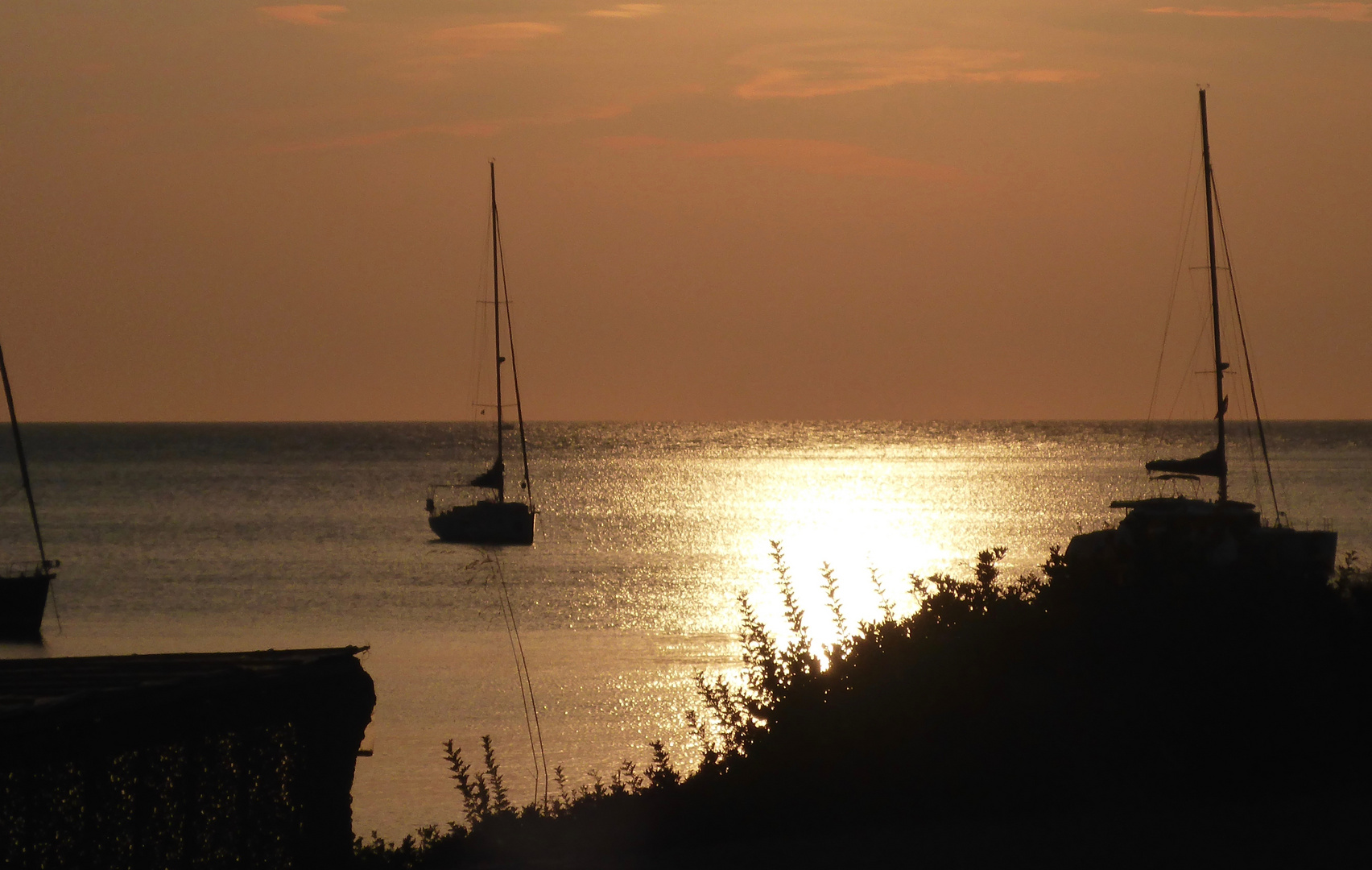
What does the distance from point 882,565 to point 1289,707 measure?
55662 millimetres

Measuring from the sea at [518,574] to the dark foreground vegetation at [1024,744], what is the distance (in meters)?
1.13

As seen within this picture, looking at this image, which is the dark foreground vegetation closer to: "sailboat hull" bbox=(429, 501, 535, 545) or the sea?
the sea

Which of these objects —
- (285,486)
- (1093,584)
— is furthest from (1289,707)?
(285,486)

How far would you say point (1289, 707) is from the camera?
35.1 feet

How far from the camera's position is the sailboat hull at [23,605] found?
37812mm

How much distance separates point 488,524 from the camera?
6475 cm

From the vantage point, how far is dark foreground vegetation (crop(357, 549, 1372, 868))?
32.2 ft

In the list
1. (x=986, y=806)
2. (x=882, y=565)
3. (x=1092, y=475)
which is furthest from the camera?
(x=1092, y=475)

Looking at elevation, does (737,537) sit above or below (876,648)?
above

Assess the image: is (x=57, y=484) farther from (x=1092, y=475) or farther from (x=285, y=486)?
(x=1092, y=475)

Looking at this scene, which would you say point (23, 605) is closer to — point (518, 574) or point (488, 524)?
point (518, 574)

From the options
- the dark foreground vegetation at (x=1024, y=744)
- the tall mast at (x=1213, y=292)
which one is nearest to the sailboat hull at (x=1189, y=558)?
the dark foreground vegetation at (x=1024, y=744)

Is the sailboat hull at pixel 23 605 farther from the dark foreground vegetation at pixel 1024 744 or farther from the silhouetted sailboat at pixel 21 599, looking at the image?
the dark foreground vegetation at pixel 1024 744

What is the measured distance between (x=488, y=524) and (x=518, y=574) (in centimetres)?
950
